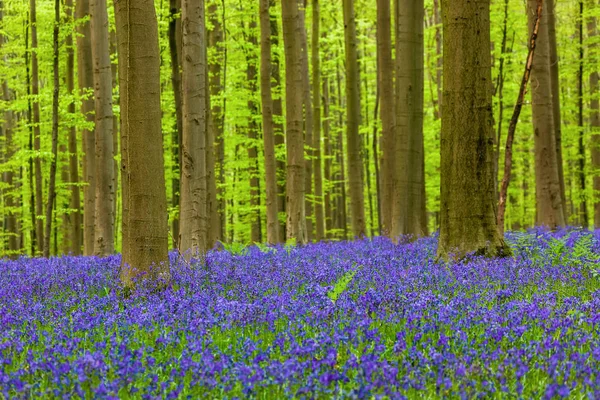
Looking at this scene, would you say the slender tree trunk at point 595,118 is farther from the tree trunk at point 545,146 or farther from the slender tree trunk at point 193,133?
the slender tree trunk at point 193,133

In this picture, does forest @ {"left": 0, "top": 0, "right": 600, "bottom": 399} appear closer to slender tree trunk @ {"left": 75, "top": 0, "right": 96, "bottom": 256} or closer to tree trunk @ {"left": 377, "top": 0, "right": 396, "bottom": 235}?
slender tree trunk @ {"left": 75, "top": 0, "right": 96, "bottom": 256}

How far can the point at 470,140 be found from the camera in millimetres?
8883

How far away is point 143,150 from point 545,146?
38.3 ft

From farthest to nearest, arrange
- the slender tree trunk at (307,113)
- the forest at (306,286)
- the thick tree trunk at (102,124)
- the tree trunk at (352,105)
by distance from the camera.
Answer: the slender tree trunk at (307,113) < the tree trunk at (352,105) < the thick tree trunk at (102,124) < the forest at (306,286)

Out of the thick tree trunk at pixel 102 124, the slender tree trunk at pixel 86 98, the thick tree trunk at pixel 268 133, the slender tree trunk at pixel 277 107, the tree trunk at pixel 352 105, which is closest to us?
the thick tree trunk at pixel 102 124

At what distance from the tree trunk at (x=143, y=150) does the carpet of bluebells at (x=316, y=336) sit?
477 mm

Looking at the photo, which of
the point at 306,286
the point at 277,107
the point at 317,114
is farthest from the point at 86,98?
the point at 306,286

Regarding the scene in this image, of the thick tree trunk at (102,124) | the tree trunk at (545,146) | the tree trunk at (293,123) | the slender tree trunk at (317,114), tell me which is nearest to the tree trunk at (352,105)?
the tree trunk at (293,123)

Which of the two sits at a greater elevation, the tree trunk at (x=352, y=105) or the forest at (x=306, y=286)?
the tree trunk at (x=352, y=105)

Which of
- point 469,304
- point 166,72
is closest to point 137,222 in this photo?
point 469,304

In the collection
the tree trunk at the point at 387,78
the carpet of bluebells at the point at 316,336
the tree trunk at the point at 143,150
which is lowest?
the carpet of bluebells at the point at 316,336

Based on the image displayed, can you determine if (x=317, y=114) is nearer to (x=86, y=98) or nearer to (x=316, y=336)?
(x=86, y=98)

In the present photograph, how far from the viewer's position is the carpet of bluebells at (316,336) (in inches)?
131

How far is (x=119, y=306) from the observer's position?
19.6 ft
